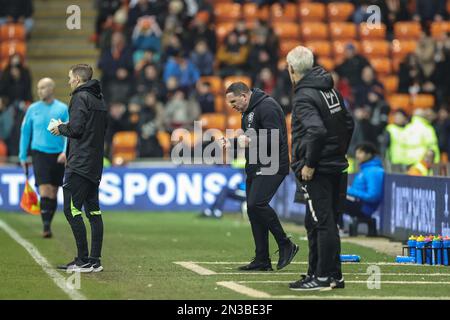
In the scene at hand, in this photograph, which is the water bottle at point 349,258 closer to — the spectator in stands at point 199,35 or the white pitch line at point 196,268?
the white pitch line at point 196,268

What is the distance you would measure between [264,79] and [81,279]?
16.2 m

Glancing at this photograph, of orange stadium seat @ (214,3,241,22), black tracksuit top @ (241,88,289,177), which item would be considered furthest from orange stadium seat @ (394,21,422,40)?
black tracksuit top @ (241,88,289,177)

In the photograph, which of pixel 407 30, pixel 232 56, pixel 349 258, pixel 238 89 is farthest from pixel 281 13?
pixel 238 89

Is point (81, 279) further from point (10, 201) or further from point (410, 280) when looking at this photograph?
point (10, 201)

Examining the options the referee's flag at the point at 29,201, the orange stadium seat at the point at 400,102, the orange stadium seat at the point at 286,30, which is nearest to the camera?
the referee's flag at the point at 29,201

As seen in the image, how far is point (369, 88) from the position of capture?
28.0 meters

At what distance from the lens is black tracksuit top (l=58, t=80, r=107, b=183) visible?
13.0m

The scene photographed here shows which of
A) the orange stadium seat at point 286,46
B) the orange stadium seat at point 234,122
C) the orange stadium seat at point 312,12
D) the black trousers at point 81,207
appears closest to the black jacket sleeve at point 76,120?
the black trousers at point 81,207

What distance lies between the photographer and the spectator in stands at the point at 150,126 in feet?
85.6

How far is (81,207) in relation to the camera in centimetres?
1323

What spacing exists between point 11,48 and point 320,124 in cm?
1942

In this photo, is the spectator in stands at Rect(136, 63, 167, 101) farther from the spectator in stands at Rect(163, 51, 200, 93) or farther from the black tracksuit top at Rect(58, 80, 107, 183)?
the black tracksuit top at Rect(58, 80, 107, 183)

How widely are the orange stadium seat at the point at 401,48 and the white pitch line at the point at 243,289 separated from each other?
67.0ft

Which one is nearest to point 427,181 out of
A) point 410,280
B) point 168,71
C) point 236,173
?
point 410,280
